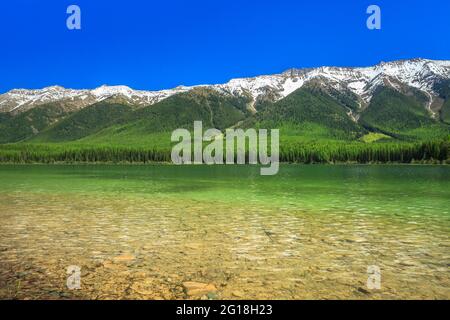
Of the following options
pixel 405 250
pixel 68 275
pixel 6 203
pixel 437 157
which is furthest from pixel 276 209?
pixel 437 157

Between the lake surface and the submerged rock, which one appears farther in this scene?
the lake surface

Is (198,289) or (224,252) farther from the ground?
(198,289)

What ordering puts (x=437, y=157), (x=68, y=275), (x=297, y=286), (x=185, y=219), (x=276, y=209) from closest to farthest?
(x=297, y=286) < (x=68, y=275) < (x=185, y=219) < (x=276, y=209) < (x=437, y=157)

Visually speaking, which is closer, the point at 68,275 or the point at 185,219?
the point at 68,275

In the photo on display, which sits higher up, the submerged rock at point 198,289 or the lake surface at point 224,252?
the submerged rock at point 198,289

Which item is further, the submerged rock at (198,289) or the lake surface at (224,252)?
the lake surface at (224,252)

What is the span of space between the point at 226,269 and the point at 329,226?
13054mm

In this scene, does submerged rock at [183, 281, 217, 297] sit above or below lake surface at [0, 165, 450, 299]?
above

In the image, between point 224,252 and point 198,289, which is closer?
point 198,289

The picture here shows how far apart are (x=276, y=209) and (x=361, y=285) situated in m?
22.8
